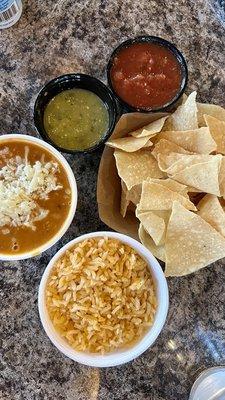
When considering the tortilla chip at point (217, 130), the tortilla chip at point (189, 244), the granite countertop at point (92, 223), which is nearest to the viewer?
the tortilla chip at point (189, 244)

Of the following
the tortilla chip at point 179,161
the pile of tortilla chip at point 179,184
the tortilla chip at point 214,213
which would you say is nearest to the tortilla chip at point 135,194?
the pile of tortilla chip at point 179,184

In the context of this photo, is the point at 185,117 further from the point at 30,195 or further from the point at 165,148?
the point at 30,195

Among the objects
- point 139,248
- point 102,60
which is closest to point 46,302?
point 139,248

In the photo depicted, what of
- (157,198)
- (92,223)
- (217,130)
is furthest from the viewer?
(92,223)

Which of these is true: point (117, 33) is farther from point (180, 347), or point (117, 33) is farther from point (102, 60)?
point (180, 347)

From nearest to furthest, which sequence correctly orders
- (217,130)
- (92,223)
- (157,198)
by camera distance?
(157,198), (217,130), (92,223)

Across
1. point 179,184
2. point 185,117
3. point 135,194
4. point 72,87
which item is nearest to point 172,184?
point 179,184

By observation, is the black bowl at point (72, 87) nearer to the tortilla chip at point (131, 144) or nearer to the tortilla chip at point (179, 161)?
the tortilla chip at point (131, 144)
